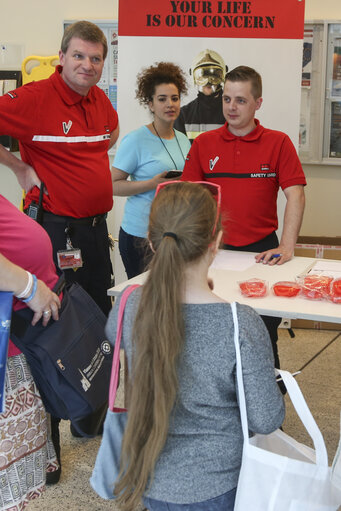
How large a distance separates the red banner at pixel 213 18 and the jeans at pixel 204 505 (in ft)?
9.39

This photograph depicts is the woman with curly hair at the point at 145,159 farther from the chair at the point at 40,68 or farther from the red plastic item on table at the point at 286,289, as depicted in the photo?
the chair at the point at 40,68

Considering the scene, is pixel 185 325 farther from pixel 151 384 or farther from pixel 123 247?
pixel 123 247

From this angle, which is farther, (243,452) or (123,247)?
(123,247)

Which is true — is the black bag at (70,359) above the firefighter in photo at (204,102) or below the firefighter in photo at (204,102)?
below

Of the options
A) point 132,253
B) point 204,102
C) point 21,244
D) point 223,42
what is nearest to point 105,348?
point 21,244

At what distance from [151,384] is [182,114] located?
2643mm

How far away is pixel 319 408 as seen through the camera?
3035mm

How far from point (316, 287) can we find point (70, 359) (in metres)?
0.88

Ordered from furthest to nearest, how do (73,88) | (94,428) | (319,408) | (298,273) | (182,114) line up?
(182,114)
(319,408)
(73,88)
(298,273)
(94,428)

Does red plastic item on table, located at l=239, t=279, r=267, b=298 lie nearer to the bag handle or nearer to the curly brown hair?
the bag handle

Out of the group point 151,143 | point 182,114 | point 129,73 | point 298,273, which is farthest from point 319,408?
point 129,73

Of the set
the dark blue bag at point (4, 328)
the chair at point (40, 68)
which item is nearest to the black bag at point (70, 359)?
the dark blue bag at point (4, 328)

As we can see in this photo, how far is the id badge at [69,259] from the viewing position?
2490mm

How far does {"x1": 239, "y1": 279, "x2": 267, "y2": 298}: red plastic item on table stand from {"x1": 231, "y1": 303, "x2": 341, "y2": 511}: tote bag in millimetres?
674
